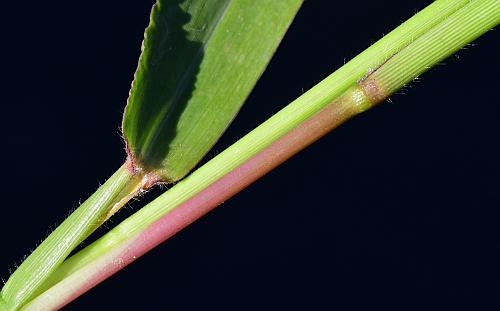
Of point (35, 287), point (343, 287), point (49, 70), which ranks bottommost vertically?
point (35, 287)

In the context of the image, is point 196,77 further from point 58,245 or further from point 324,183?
point 324,183

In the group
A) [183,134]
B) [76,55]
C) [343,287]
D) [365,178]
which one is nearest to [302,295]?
[343,287]

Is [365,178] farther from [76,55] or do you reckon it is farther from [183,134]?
[183,134]

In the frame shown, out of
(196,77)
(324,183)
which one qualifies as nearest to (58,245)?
(196,77)

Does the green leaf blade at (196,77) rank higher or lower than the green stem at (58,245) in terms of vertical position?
higher
